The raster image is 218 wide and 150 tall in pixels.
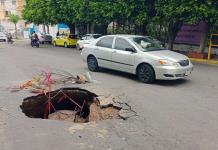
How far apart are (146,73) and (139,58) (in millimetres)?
565

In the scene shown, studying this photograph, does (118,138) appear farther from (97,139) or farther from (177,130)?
(177,130)

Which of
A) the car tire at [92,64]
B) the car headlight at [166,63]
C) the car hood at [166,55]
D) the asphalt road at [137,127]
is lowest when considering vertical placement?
the asphalt road at [137,127]

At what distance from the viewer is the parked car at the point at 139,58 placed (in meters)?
9.88

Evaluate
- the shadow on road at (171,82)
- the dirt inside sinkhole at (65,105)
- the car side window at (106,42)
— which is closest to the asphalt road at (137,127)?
the dirt inside sinkhole at (65,105)

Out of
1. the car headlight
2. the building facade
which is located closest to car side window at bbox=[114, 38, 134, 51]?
the car headlight

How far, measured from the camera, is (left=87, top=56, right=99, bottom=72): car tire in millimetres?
12438

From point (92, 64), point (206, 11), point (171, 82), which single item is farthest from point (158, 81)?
point (206, 11)

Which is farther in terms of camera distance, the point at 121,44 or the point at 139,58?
the point at 121,44

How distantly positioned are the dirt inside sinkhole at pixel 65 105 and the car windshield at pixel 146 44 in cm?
295

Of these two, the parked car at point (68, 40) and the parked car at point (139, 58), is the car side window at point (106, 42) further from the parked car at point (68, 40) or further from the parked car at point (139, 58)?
the parked car at point (68, 40)

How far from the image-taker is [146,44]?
11.1 m

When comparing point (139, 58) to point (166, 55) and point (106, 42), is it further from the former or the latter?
point (106, 42)

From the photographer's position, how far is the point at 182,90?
9.25 metres

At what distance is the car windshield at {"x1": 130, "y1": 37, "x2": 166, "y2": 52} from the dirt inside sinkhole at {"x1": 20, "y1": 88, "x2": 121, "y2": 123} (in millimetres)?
2953
